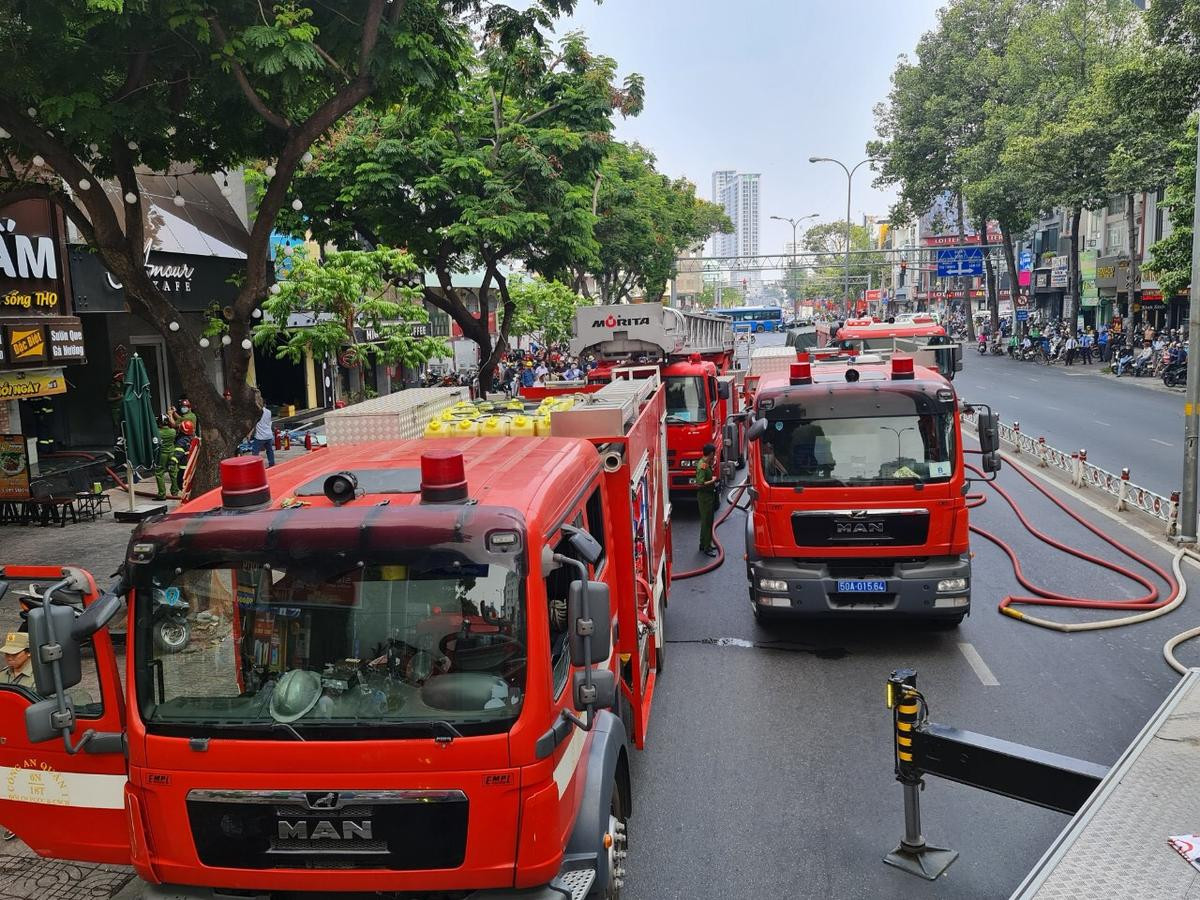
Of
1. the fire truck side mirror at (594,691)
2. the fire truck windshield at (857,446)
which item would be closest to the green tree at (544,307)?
the fire truck windshield at (857,446)

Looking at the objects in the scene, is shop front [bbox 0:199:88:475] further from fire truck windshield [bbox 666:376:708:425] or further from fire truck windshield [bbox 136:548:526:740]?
fire truck windshield [bbox 136:548:526:740]

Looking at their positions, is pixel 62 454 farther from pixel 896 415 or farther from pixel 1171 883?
pixel 1171 883

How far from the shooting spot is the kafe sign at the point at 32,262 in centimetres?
1493

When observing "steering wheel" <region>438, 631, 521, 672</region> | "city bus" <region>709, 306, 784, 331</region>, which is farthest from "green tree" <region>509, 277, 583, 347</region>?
"city bus" <region>709, 306, 784, 331</region>

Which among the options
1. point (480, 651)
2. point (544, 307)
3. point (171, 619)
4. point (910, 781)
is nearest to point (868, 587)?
point (910, 781)

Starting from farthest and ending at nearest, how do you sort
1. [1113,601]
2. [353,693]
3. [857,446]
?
[1113,601] < [857,446] < [353,693]

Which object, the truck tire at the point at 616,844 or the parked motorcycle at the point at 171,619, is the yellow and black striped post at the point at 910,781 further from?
the parked motorcycle at the point at 171,619

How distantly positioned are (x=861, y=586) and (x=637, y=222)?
30.0 meters

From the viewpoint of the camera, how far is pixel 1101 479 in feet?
55.5

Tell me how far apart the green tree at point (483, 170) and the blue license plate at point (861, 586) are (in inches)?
400

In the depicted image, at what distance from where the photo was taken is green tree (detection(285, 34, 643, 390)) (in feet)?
59.3

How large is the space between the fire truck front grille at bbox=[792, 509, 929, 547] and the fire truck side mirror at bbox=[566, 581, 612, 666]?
542 cm

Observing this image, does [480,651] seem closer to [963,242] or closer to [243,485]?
[243,485]

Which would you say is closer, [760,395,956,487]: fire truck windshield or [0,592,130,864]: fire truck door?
[0,592,130,864]: fire truck door
